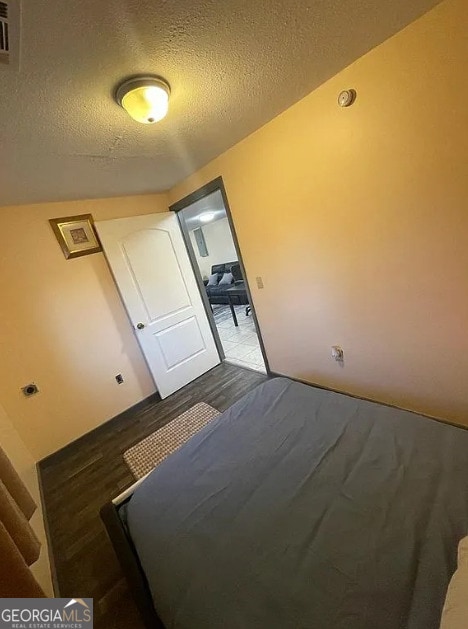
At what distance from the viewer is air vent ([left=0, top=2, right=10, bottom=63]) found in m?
0.74

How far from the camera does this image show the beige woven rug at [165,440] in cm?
218

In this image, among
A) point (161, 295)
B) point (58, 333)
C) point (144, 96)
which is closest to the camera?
point (144, 96)

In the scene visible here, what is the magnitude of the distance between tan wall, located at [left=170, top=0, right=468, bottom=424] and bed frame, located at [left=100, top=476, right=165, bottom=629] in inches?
72.0

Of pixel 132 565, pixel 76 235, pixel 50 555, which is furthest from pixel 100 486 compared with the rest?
pixel 76 235

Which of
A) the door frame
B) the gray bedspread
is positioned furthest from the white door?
the gray bedspread

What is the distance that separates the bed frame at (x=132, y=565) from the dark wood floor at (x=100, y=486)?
0.72 feet

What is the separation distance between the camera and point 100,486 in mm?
2057

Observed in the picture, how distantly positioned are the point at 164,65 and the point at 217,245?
6.35 metres

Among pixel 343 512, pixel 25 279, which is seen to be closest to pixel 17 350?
pixel 25 279

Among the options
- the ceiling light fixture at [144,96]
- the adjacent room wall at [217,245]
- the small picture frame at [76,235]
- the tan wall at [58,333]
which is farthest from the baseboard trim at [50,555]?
the adjacent room wall at [217,245]

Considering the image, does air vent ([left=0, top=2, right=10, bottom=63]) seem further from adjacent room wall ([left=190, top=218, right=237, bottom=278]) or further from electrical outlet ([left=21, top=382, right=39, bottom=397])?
adjacent room wall ([left=190, top=218, right=237, bottom=278])

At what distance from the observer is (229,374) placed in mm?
3303

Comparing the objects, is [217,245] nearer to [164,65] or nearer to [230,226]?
[230,226]

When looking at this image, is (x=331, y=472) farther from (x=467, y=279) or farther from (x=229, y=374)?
(x=229, y=374)
